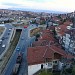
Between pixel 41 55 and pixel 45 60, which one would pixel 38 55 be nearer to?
pixel 41 55

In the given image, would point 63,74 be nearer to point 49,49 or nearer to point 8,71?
point 49,49

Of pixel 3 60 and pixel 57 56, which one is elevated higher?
pixel 57 56

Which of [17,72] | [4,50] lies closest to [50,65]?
[17,72]

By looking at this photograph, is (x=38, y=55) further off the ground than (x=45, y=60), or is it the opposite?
(x=38, y=55)

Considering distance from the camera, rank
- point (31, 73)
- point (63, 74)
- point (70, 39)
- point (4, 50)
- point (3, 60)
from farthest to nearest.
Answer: point (4, 50) < point (3, 60) < point (70, 39) < point (31, 73) < point (63, 74)

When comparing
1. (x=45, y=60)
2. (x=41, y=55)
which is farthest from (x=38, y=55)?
(x=45, y=60)

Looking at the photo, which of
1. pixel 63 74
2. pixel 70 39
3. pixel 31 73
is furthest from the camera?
pixel 70 39

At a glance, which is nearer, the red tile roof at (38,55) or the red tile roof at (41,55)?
the red tile roof at (38,55)

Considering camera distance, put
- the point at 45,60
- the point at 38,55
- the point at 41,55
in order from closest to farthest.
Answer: the point at 45,60 → the point at 41,55 → the point at 38,55

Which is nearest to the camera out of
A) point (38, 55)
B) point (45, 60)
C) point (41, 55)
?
point (45, 60)

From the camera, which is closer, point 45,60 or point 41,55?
point 45,60

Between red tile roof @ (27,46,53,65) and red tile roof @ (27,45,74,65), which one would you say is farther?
red tile roof @ (27,45,74,65)
